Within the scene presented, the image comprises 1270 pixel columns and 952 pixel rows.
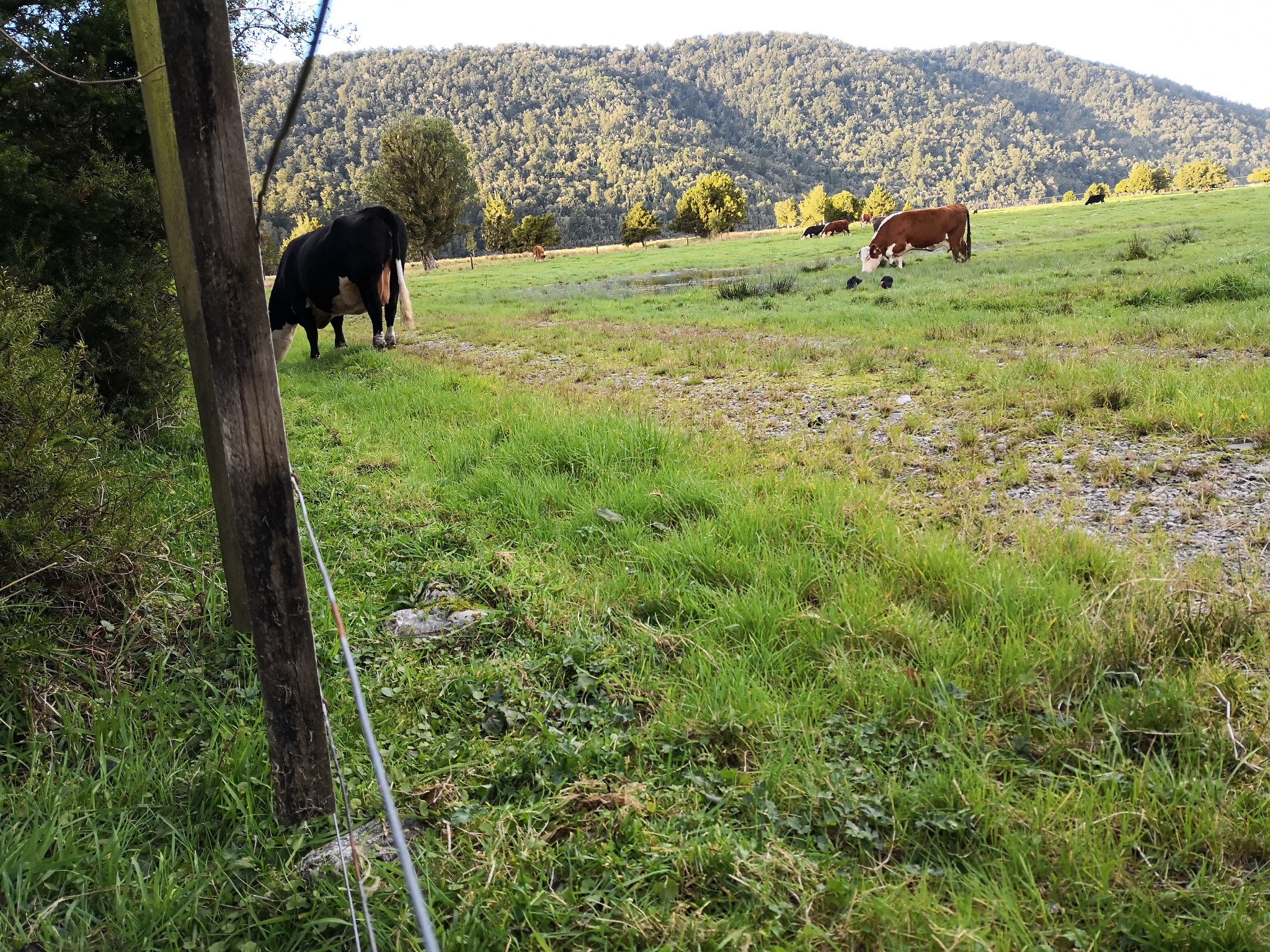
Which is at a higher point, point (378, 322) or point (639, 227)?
point (639, 227)

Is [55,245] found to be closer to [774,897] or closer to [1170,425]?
[774,897]

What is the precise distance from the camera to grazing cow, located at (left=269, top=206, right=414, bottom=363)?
10.1 meters

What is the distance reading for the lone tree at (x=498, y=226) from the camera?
7431cm

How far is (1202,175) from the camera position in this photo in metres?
89.1

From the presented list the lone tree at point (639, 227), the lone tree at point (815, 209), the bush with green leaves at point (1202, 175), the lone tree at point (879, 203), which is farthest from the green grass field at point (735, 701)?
the bush with green leaves at point (1202, 175)

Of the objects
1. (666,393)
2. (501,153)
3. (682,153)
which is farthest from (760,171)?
(666,393)

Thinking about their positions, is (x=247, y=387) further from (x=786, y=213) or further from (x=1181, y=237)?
(x=786, y=213)

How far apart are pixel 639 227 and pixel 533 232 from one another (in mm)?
10964

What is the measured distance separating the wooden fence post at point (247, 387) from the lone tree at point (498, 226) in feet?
251

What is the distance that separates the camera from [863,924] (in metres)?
1.59

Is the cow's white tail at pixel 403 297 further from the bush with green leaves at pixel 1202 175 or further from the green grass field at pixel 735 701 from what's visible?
the bush with green leaves at pixel 1202 175

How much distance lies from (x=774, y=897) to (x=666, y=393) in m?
5.88

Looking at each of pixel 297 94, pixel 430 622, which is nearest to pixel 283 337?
pixel 430 622

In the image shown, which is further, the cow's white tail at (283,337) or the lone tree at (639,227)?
the lone tree at (639,227)
